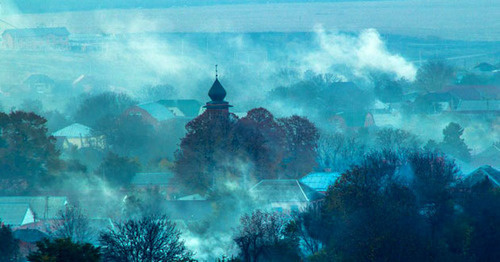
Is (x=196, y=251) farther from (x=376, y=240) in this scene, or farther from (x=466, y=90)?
(x=466, y=90)

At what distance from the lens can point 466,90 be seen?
95812 mm

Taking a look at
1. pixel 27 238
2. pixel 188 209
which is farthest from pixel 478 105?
pixel 27 238

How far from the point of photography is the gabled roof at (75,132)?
70250mm

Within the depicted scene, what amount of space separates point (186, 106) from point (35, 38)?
5097cm

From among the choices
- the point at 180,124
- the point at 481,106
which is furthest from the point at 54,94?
the point at 481,106

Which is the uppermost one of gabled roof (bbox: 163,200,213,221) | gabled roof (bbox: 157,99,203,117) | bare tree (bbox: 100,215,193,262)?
gabled roof (bbox: 157,99,203,117)

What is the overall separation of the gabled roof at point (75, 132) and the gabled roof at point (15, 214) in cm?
2304

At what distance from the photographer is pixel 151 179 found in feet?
175

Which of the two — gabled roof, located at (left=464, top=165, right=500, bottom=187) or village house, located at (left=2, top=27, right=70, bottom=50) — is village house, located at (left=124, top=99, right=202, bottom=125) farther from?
village house, located at (left=2, top=27, right=70, bottom=50)

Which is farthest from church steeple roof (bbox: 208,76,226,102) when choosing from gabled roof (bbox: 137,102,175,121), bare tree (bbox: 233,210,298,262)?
gabled roof (bbox: 137,102,175,121)

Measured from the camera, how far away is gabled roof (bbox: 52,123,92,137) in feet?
230

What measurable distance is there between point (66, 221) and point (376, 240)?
16.0 metres

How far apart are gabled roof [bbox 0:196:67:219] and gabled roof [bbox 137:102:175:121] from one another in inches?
1145

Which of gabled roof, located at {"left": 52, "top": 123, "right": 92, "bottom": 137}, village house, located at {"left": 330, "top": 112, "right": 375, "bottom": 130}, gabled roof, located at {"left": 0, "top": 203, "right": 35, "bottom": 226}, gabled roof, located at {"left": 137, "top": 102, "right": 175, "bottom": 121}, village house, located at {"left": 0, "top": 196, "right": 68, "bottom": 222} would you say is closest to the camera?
gabled roof, located at {"left": 0, "top": 203, "right": 35, "bottom": 226}
